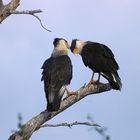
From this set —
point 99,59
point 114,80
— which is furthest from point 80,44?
point 114,80

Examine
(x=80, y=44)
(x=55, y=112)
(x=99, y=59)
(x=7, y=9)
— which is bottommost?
(x=55, y=112)

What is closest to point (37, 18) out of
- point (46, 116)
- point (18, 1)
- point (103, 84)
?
point (18, 1)

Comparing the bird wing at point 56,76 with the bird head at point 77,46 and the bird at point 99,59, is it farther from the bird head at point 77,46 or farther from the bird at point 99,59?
the bird head at point 77,46

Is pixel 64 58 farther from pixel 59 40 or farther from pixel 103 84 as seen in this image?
pixel 59 40

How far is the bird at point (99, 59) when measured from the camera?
340 inches

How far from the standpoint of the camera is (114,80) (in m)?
8.19

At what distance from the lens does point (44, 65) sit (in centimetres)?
788

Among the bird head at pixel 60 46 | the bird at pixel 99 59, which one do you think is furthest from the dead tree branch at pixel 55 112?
the bird head at pixel 60 46

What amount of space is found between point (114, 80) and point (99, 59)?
1204 mm

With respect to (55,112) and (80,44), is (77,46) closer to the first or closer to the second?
(80,44)

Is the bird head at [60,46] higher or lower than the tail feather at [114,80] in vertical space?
higher

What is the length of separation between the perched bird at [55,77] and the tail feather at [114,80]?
700 millimetres

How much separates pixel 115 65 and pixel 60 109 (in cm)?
230

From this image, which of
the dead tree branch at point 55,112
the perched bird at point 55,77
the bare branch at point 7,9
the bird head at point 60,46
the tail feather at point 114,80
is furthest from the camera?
the bird head at point 60,46
